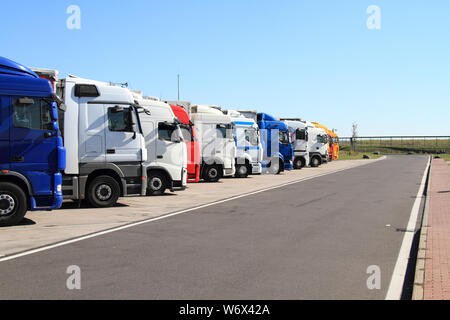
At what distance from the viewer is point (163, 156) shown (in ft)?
57.3

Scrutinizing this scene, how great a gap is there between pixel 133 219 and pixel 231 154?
1370cm

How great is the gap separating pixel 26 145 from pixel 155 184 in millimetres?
6909

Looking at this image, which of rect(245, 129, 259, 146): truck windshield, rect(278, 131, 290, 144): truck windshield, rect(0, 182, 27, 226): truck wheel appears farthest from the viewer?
rect(278, 131, 290, 144): truck windshield

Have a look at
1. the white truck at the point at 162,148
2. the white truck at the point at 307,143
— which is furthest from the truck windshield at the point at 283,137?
the white truck at the point at 162,148

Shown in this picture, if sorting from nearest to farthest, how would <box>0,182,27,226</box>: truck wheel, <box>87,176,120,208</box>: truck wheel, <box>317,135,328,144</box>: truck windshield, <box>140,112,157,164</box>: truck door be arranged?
1. <box>0,182,27,226</box>: truck wheel
2. <box>87,176,120,208</box>: truck wheel
3. <box>140,112,157,164</box>: truck door
4. <box>317,135,328,144</box>: truck windshield

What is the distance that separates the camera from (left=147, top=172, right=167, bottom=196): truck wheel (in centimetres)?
1775

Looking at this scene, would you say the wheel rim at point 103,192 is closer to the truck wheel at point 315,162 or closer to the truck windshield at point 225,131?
the truck windshield at point 225,131

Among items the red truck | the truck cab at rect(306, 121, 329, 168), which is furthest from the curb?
the truck cab at rect(306, 121, 329, 168)

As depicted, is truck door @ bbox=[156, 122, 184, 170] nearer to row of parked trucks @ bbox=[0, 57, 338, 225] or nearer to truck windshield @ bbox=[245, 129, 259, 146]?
row of parked trucks @ bbox=[0, 57, 338, 225]

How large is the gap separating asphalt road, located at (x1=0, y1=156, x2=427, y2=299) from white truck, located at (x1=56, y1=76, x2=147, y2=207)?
2870 millimetres

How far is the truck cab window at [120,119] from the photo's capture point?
1451 centimetres

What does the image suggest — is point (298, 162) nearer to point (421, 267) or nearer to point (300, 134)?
point (300, 134)

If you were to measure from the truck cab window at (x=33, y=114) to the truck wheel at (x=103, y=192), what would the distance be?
3.10 meters

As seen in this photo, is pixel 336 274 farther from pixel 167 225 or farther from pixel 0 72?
pixel 0 72
